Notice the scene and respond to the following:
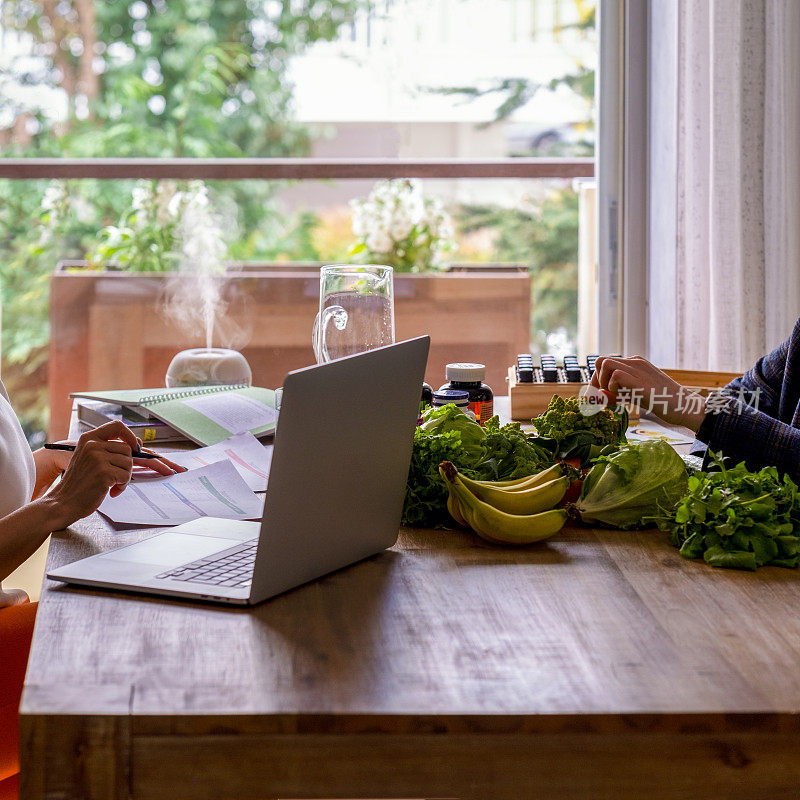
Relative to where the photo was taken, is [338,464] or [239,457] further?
[239,457]

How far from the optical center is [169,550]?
104 centimetres

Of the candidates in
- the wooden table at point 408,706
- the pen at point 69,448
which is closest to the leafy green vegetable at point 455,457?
the wooden table at point 408,706

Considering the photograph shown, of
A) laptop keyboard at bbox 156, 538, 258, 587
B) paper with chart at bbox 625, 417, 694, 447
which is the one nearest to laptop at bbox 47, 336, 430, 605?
laptop keyboard at bbox 156, 538, 258, 587

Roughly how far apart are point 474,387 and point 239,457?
36cm

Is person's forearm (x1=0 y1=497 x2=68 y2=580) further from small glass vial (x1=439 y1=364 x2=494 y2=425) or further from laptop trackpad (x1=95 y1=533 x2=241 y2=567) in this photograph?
small glass vial (x1=439 y1=364 x2=494 y2=425)

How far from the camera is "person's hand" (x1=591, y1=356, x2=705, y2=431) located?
1.42m

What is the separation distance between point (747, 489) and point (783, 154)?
5.12ft

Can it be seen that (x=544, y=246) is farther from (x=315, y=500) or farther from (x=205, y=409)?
(x=315, y=500)

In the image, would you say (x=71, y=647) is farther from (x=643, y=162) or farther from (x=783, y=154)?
(x=643, y=162)

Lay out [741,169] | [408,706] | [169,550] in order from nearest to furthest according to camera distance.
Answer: [408,706]
[169,550]
[741,169]

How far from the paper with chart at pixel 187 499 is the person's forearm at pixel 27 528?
2.6 inches

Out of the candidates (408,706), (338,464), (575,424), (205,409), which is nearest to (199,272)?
(205,409)

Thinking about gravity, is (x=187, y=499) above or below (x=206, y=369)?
below

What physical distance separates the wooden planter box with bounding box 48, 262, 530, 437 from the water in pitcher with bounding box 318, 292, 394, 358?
1.29m
